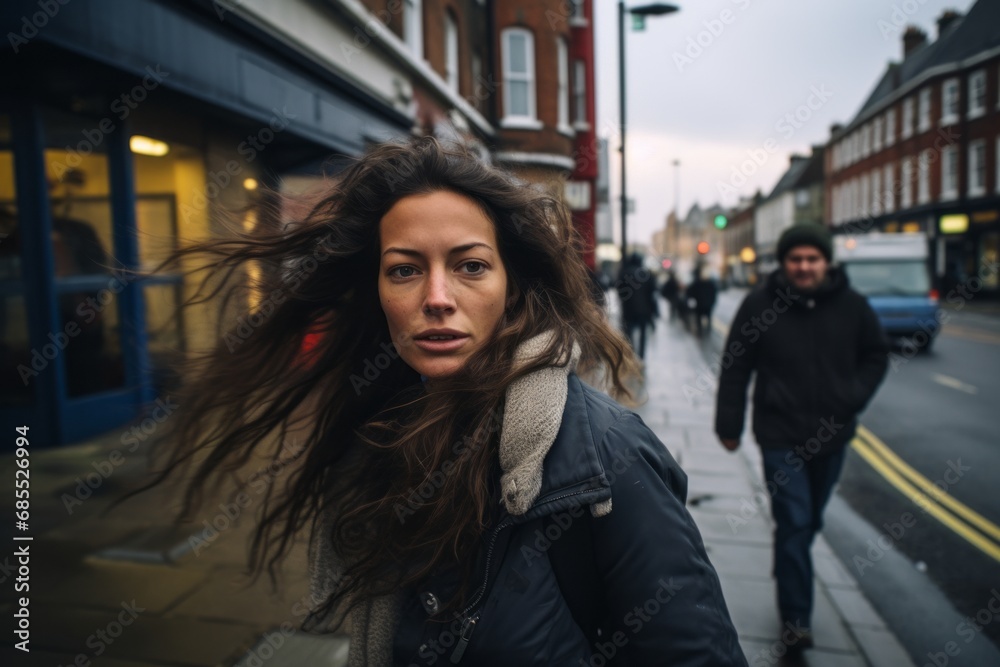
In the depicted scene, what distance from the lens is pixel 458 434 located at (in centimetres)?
149

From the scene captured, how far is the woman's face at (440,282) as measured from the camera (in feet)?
4.86

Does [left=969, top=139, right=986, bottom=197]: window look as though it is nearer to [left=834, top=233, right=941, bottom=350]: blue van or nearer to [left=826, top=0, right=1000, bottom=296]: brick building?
[left=826, top=0, right=1000, bottom=296]: brick building

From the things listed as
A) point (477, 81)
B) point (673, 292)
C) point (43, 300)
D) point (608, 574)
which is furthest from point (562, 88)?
point (608, 574)

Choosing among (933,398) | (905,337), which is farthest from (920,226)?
(933,398)

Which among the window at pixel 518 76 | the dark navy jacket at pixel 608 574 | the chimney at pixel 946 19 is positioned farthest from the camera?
the chimney at pixel 946 19

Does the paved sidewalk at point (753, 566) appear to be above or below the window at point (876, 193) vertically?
below

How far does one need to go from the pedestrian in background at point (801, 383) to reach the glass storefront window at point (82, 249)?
19.8 ft

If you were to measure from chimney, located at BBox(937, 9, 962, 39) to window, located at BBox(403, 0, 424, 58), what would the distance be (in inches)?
1610

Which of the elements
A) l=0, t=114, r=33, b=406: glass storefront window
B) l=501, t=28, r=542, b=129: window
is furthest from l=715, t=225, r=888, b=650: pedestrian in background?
l=501, t=28, r=542, b=129: window

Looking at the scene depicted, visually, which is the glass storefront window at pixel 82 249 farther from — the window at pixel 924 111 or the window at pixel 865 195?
the window at pixel 865 195

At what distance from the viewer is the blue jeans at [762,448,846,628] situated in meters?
3.34

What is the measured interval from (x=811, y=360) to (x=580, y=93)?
22.6 meters

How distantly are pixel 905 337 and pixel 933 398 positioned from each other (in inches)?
244

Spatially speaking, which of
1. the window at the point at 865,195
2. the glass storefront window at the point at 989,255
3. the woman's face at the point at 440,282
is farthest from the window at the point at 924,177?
the woman's face at the point at 440,282
